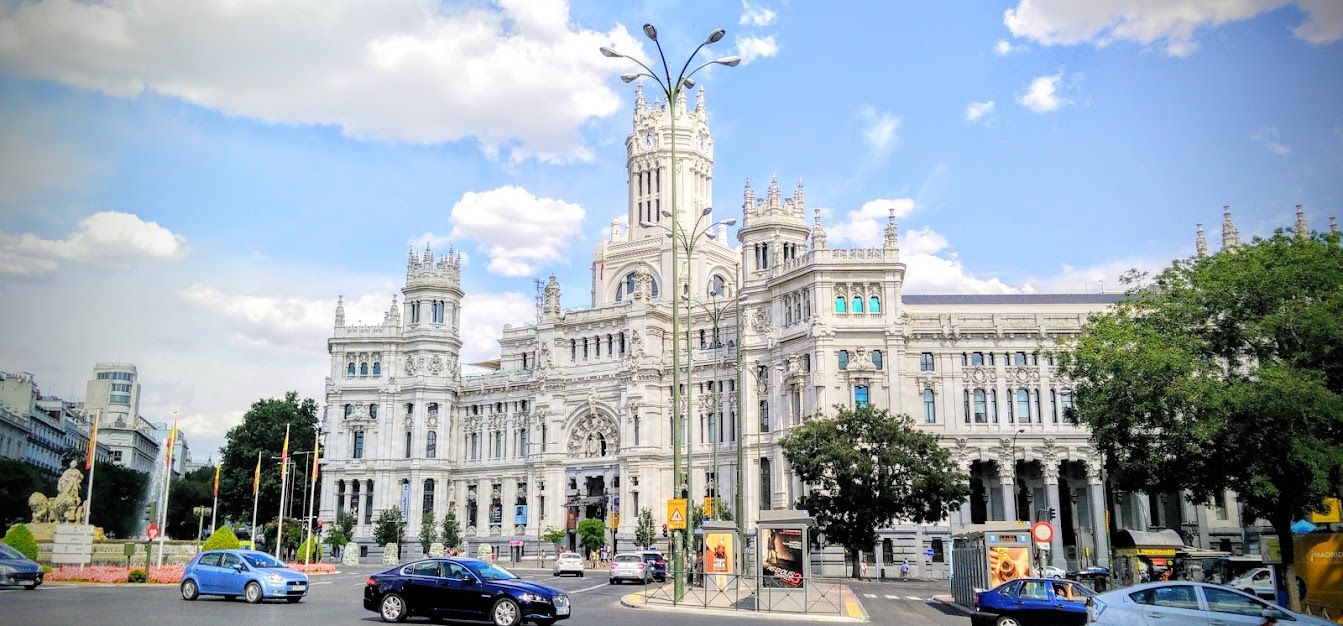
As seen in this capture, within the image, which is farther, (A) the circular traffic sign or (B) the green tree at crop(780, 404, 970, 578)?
(B) the green tree at crop(780, 404, 970, 578)

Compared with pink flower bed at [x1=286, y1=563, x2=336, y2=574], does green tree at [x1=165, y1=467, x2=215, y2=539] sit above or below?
above

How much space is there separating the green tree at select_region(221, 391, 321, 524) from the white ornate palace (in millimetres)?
6229

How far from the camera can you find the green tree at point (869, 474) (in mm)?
61656

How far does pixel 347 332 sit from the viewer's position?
10744cm

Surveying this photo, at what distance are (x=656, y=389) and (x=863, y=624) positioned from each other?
64.5 m

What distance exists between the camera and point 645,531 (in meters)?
85.3

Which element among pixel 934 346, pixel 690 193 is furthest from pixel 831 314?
pixel 690 193

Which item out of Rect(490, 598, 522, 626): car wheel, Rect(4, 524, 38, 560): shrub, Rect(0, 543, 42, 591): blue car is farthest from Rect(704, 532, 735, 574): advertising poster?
Rect(4, 524, 38, 560): shrub

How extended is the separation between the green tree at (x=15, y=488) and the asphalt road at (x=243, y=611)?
5229 cm

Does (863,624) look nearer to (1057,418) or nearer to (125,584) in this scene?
(125,584)

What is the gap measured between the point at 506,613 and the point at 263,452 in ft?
289

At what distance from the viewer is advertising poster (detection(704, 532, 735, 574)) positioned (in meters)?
40.1

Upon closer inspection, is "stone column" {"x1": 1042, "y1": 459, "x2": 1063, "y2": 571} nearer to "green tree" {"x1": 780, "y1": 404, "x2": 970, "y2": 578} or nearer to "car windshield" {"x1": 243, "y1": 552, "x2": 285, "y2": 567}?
"green tree" {"x1": 780, "y1": 404, "x2": 970, "y2": 578}

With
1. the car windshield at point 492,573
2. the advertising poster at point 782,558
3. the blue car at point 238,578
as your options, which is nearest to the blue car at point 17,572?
the blue car at point 238,578
